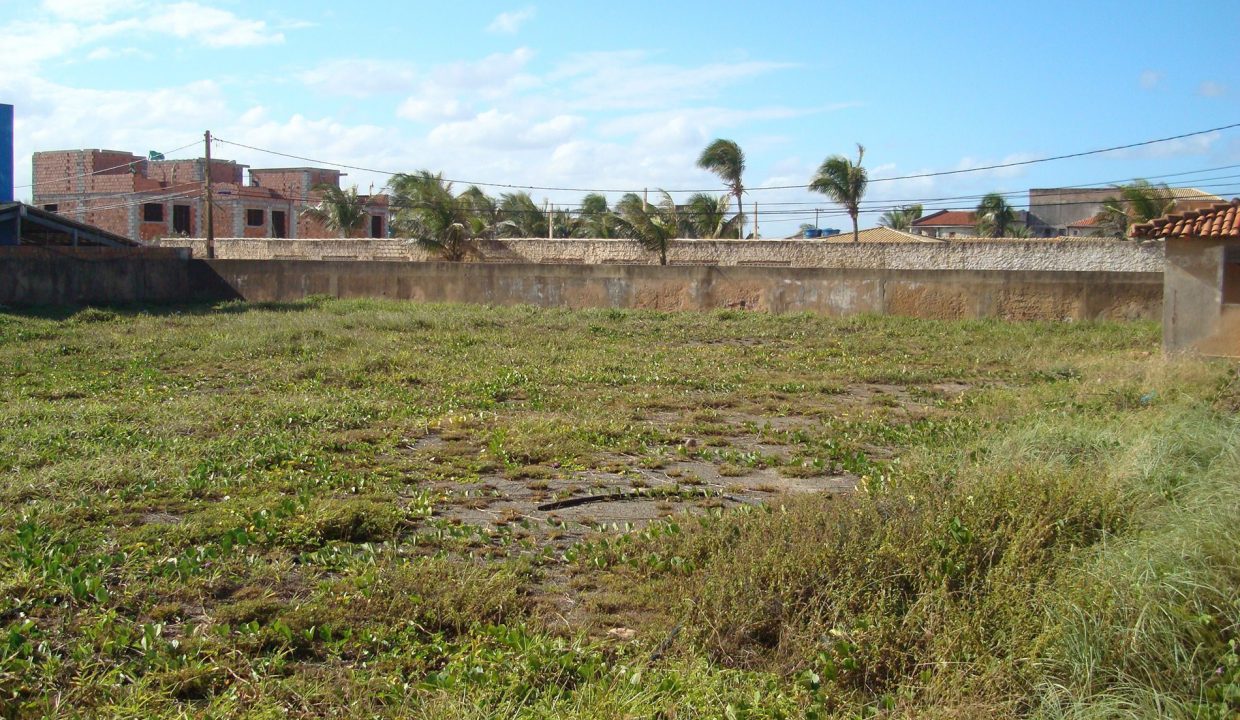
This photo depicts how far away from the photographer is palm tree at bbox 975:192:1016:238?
181 ft

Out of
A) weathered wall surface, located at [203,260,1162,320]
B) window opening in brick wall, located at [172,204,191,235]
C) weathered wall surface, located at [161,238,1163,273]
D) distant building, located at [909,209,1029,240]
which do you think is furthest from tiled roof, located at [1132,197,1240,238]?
window opening in brick wall, located at [172,204,191,235]

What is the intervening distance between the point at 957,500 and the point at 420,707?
3279 mm

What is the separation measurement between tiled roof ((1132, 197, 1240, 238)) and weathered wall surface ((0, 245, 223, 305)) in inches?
784

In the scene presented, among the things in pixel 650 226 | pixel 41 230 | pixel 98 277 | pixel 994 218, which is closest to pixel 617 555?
pixel 98 277

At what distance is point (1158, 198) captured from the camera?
3572cm

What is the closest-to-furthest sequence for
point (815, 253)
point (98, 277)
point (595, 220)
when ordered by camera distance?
point (98, 277)
point (815, 253)
point (595, 220)

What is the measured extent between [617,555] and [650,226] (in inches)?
1081

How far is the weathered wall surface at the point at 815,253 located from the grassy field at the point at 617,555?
1944cm

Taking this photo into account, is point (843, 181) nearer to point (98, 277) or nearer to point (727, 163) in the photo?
point (727, 163)

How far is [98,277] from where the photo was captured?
23344 mm

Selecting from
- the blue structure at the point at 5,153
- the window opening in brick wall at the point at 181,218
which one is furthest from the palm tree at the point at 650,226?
the window opening in brick wall at the point at 181,218

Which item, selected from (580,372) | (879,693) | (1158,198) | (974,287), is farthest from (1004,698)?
(1158,198)

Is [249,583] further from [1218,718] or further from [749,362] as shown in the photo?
[749,362]

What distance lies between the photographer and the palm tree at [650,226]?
33.1 m
